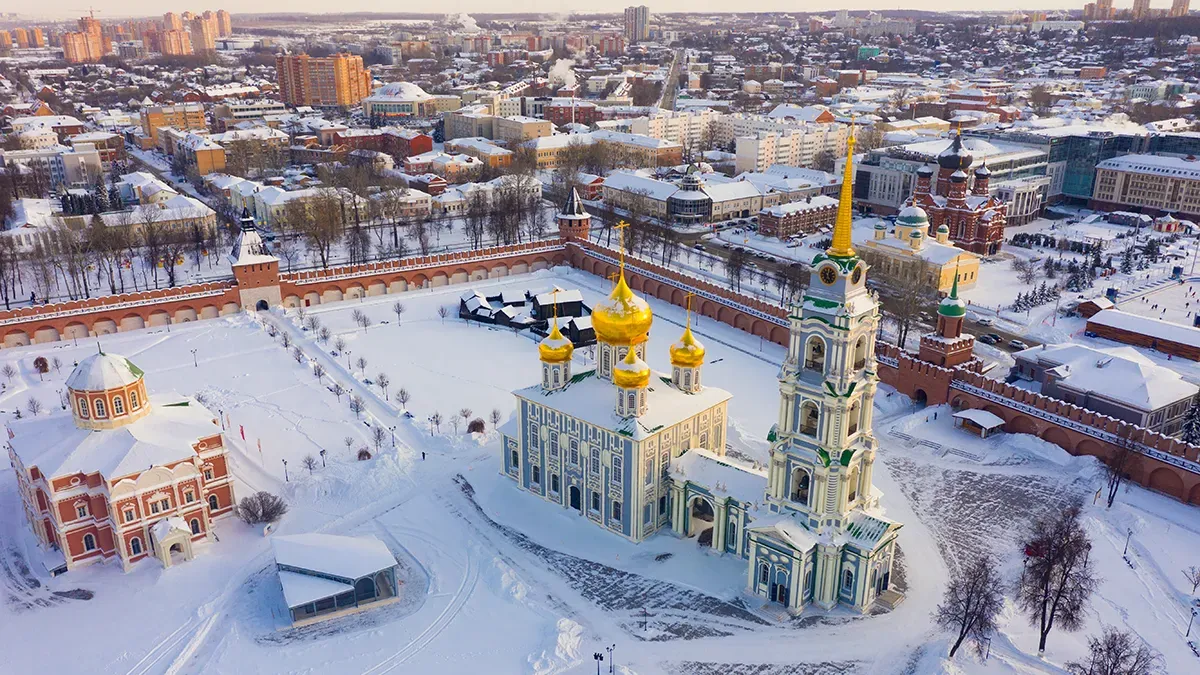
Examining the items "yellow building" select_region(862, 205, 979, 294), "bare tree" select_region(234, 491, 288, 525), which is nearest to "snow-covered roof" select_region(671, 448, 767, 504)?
"bare tree" select_region(234, 491, 288, 525)

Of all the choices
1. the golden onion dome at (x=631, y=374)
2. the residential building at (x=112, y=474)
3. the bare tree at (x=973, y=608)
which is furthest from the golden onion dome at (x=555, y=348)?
the bare tree at (x=973, y=608)

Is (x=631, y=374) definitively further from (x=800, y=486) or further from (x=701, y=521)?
(x=800, y=486)

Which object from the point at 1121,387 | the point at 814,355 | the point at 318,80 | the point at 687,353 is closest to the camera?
the point at 814,355

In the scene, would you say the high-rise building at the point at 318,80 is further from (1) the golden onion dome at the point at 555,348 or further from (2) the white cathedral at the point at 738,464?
(2) the white cathedral at the point at 738,464

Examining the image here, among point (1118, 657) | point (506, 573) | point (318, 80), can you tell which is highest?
point (318, 80)

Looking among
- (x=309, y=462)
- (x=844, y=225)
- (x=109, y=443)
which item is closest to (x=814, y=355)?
(x=844, y=225)

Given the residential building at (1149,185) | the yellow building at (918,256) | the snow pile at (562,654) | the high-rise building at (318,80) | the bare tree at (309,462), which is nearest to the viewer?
the snow pile at (562,654)
